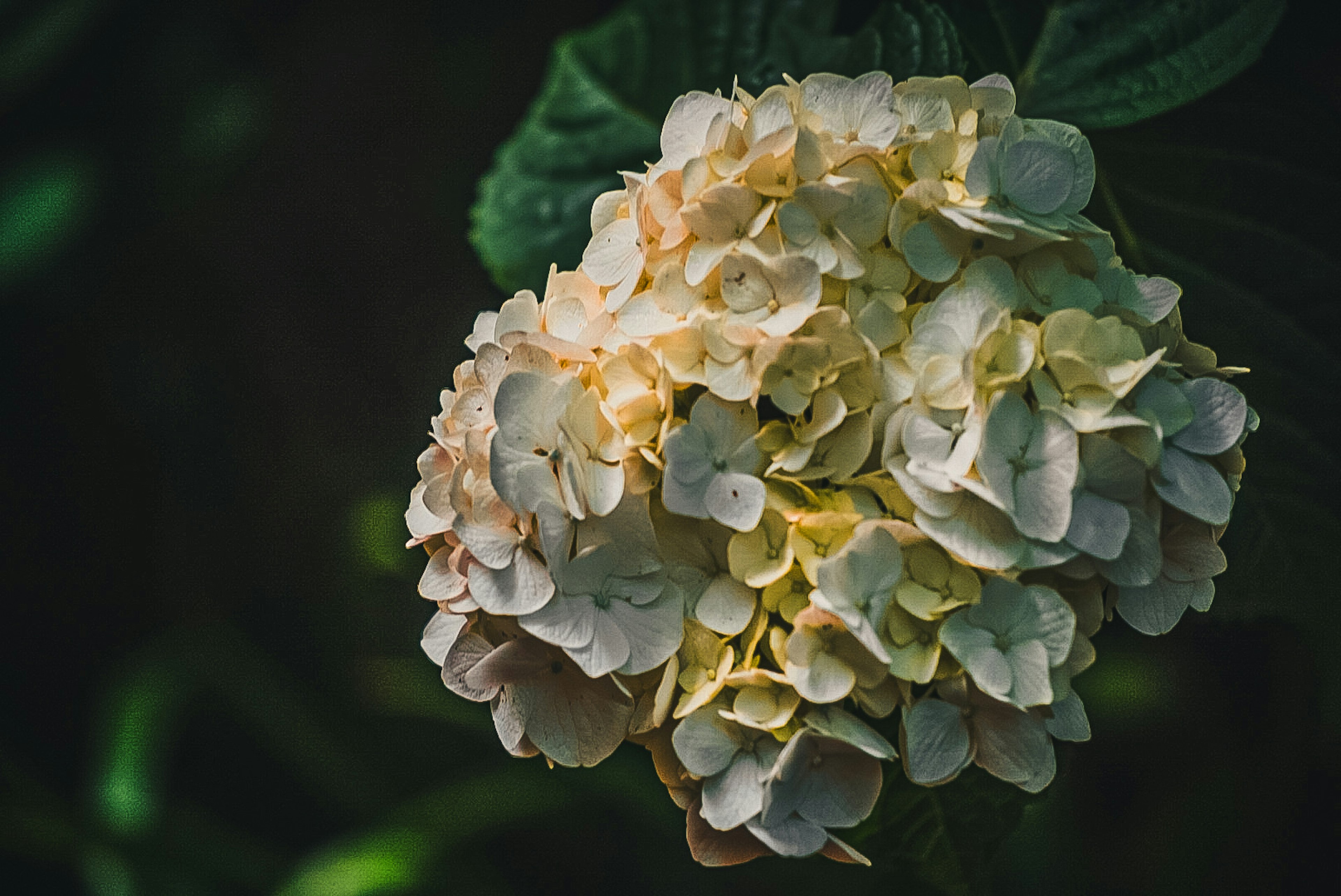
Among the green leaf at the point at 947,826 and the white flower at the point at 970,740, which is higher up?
the white flower at the point at 970,740

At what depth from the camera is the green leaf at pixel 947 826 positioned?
438mm

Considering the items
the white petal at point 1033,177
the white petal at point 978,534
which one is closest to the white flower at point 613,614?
the white petal at point 978,534

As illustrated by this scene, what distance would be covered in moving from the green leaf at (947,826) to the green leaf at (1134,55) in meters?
0.38

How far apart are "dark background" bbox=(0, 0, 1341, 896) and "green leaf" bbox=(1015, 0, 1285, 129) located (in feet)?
1.72

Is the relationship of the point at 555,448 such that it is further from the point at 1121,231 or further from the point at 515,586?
the point at 1121,231

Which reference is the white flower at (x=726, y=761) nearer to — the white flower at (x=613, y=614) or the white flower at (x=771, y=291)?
the white flower at (x=613, y=614)

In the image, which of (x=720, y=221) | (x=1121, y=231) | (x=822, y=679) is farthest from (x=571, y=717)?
(x=1121, y=231)

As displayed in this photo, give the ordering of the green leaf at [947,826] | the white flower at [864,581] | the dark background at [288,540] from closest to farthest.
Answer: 1. the white flower at [864,581]
2. the green leaf at [947,826]
3. the dark background at [288,540]

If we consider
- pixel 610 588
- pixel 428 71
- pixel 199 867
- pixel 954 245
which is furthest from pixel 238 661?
pixel 954 245

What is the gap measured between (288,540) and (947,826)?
109cm

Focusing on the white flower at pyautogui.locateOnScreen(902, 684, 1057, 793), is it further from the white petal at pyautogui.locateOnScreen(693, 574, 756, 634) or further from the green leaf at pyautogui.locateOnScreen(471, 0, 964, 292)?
the green leaf at pyautogui.locateOnScreen(471, 0, 964, 292)

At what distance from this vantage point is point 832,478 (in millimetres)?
369

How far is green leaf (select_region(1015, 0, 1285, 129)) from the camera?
1.74 ft

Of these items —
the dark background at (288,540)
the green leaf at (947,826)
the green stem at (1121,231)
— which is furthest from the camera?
the dark background at (288,540)
